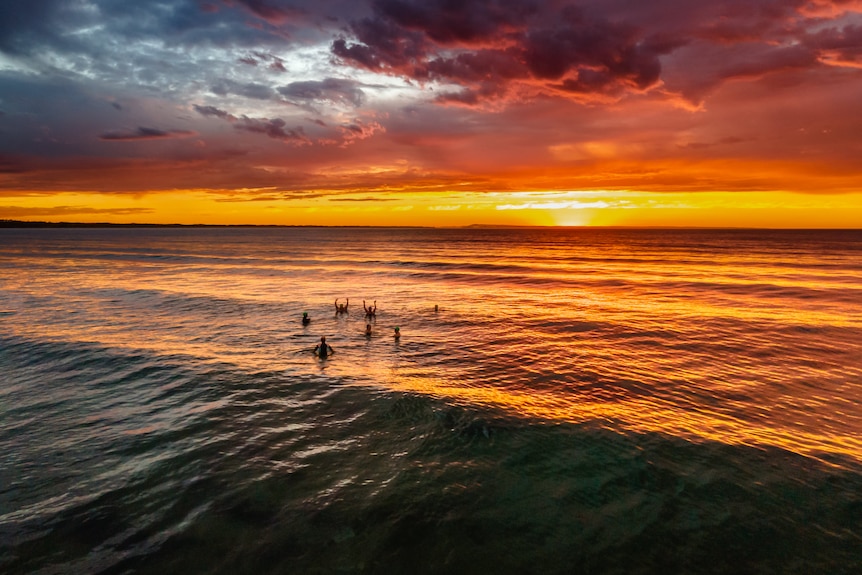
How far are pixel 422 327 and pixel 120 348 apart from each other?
2181 cm

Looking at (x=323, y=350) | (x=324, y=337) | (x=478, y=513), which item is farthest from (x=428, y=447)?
(x=324, y=337)

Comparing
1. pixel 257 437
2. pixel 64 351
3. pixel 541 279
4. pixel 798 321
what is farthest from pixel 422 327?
pixel 541 279

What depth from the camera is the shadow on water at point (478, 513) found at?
11.4 meters

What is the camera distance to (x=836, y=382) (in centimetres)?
2453

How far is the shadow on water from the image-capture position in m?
11.4

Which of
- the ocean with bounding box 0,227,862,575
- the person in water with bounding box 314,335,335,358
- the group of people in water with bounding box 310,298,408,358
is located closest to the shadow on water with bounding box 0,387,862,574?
the ocean with bounding box 0,227,862,575

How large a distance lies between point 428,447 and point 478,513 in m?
4.10

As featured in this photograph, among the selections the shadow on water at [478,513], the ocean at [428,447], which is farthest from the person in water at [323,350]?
the shadow on water at [478,513]

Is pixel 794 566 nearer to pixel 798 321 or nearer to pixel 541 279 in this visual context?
pixel 798 321

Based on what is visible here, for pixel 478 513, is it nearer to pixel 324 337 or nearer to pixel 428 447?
pixel 428 447

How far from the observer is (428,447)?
55.8 feet

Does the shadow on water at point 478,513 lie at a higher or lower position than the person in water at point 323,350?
lower

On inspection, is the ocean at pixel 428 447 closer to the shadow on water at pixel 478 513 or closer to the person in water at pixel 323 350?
the shadow on water at pixel 478 513

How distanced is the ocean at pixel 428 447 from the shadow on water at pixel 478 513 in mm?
69
